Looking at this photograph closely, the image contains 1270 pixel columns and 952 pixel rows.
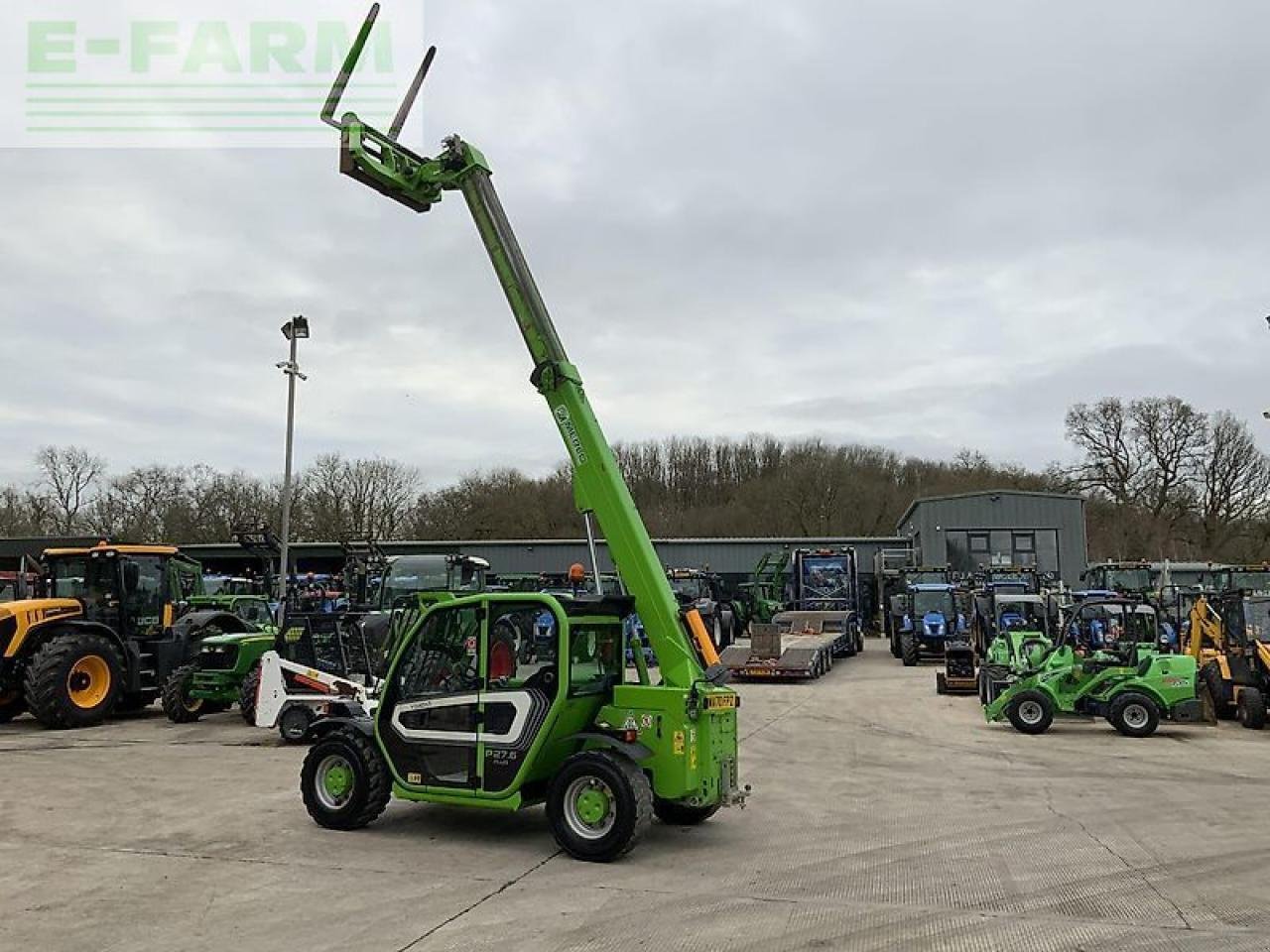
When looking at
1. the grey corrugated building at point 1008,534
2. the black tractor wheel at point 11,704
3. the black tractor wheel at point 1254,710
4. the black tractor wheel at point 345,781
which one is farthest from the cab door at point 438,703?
the grey corrugated building at point 1008,534

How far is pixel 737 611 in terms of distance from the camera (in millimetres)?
35562

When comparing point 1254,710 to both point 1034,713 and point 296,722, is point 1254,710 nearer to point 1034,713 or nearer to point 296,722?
point 1034,713

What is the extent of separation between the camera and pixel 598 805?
23.3ft

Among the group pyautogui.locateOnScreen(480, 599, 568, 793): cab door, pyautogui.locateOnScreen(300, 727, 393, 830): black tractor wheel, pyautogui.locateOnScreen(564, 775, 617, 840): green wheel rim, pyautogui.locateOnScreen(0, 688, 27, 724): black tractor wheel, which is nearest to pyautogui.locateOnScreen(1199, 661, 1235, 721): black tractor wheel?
pyautogui.locateOnScreen(564, 775, 617, 840): green wheel rim

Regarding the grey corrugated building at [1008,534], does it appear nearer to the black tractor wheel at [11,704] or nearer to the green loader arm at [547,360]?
the black tractor wheel at [11,704]

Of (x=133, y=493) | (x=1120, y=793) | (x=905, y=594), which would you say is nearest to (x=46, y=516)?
(x=133, y=493)

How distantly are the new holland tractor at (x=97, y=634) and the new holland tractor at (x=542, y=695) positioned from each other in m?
7.55

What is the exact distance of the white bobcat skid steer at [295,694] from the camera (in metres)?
13.0

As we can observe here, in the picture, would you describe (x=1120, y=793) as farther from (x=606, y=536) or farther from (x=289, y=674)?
(x=289, y=674)

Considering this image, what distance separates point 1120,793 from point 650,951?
627 cm

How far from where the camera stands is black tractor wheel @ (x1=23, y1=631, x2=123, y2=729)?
540 inches

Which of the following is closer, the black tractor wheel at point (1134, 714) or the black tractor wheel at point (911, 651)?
the black tractor wheel at point (1134, 714)

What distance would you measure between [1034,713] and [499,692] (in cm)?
914

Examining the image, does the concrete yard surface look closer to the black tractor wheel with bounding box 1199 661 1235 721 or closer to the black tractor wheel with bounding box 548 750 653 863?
the black tractor wheel with bounding box 548 750 653 863
